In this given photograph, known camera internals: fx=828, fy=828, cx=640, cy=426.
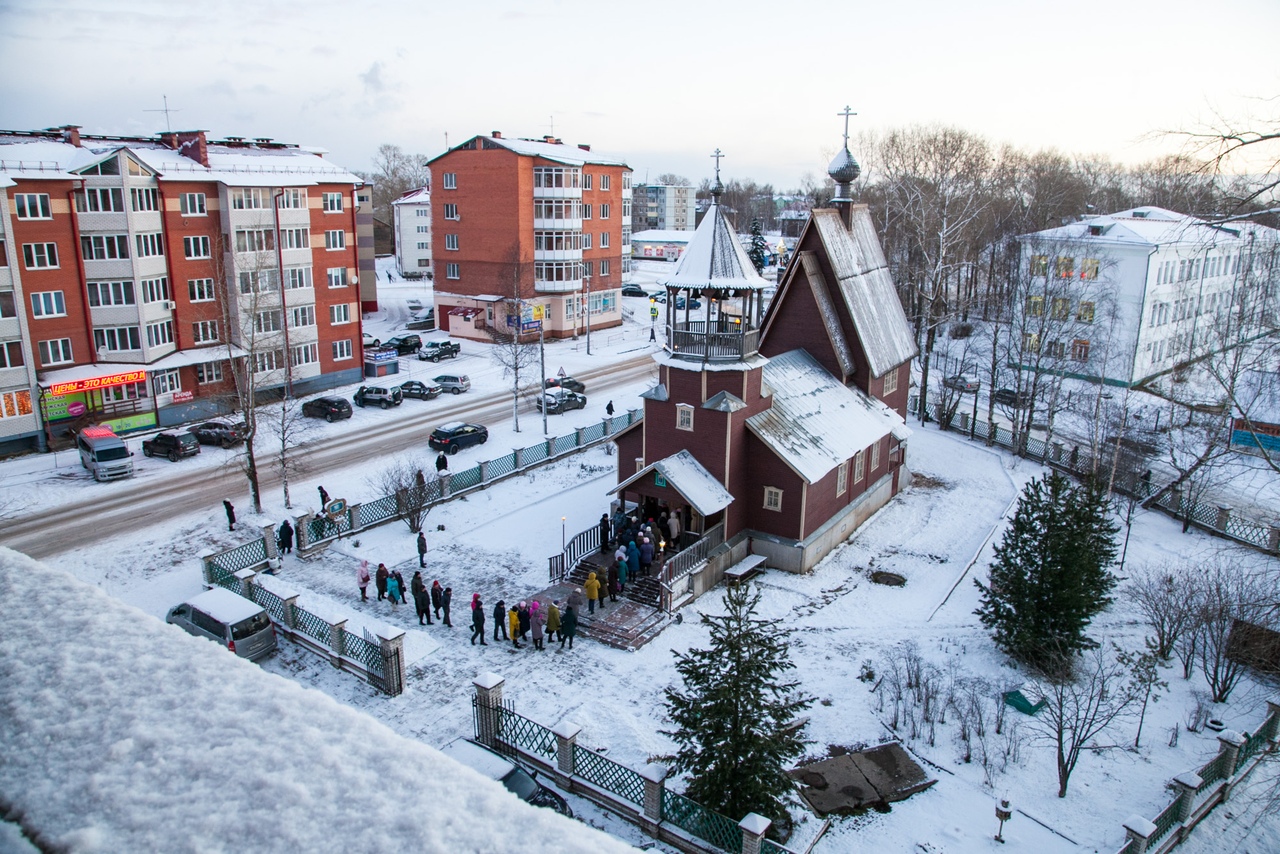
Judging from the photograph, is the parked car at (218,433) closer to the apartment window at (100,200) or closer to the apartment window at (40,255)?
the apartment window at (40,255)

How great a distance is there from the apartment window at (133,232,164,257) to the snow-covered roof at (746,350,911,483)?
27.5 m

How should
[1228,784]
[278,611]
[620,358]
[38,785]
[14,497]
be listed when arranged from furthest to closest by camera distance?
[620,358] → [14,497] → [278,611] → [1228,784] → [38,785]

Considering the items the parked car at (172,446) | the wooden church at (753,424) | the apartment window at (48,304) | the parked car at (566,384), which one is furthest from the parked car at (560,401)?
the apartment window at (48,304)

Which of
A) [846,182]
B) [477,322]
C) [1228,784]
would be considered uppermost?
[846,182]

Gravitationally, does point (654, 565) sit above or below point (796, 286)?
below

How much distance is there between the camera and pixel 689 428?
23.8 metres

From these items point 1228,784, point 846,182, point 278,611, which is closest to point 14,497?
point 278,611

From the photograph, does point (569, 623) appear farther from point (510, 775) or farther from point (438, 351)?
point (438, 351)

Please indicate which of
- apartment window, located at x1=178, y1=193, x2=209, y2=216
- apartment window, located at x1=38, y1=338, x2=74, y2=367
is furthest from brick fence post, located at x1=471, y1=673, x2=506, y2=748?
apartment window, located at x1=178, y1=193, x2=209, y2=216

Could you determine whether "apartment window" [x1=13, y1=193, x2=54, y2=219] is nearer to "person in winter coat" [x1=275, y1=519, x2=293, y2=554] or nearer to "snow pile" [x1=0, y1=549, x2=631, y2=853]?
"person in winter coat" [x1=275, y1=519, x2=293, y2=554]

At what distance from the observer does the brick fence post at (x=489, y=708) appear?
1513 centimetres

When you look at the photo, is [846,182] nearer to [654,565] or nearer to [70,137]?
[654,565]

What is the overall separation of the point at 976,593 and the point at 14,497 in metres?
31.4

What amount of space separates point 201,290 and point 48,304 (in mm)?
6262
